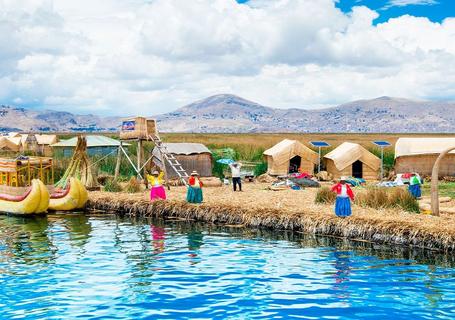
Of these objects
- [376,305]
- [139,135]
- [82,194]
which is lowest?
[376,305]

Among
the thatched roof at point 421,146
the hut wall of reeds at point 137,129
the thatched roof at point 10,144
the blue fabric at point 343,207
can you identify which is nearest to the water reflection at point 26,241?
the hut wall of reeds at point 137,129

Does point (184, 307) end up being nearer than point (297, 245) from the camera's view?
Yes

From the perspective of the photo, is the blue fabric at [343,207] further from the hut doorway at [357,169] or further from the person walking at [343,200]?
the hut doorway at [357,169]

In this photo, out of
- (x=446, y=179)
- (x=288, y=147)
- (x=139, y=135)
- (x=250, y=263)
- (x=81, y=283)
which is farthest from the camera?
(x=288, y=147)

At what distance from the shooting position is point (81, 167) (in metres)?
24.8

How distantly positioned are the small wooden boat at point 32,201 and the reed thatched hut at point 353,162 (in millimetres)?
15552

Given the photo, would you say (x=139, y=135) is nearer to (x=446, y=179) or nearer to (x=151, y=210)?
(x=151, y=210)

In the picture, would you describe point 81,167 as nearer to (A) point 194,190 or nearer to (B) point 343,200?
(A) point 194,190

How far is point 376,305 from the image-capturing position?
31.1 feet

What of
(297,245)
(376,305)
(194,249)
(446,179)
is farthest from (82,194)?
(446,179)

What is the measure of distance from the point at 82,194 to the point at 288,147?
13646mm

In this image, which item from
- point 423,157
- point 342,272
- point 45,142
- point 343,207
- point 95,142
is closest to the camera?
point 342,272

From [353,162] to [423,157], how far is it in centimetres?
354

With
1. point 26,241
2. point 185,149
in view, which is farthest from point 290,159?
point 26,241
